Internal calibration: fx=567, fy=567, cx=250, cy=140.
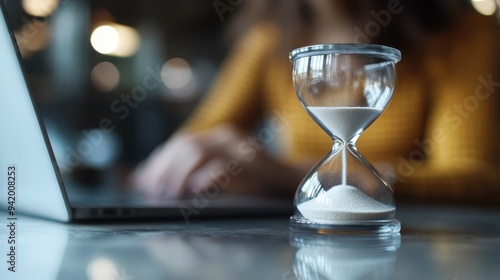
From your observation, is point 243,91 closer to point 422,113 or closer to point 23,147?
point 422,113

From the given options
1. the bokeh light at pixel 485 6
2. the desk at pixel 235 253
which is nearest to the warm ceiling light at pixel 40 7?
the bokeh light at pixel 485 6

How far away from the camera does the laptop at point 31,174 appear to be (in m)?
0.59

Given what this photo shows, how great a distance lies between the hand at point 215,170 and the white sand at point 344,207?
0.55 metres

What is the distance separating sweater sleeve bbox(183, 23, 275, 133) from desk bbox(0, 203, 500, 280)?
125 centimetres

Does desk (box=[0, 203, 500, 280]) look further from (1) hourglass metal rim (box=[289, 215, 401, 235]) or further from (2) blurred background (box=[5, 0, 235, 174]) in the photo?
(2) blurred background (box=[5, 0, 235, 174])

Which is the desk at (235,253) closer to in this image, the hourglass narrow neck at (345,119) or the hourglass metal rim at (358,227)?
the hourglass metal rim at (358,227)

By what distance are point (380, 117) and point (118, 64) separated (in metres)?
2.62

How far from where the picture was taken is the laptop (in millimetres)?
594

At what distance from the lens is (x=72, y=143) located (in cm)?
364

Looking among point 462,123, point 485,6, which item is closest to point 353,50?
point 462,123

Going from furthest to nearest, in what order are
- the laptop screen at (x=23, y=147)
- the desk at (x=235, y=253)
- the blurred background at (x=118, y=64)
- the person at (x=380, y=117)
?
the blurred background at (x=118, y=64) < the person at (x=380, y=117) < the laptop screen at (x=23, y=147) < the desk at (x=235, y=253)

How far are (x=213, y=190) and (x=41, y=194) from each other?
1.84 feet

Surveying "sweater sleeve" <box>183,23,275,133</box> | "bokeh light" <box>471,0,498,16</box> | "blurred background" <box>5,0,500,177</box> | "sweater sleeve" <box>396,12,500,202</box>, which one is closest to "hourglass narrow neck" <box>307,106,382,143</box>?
"sweater sleeve" <box>396,12,500,202</box>

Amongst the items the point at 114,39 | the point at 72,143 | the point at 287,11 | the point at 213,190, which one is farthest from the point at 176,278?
the point at 114,39
